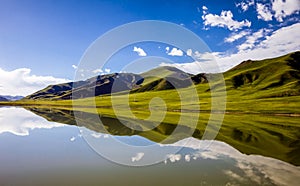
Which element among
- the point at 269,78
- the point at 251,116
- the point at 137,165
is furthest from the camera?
the point at 269,78

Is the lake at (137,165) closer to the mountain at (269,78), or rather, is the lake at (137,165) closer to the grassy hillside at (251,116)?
the grassy hillside at (251,116)

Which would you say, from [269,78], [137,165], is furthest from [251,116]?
[269,78]

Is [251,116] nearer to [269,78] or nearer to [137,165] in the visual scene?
[137,165]

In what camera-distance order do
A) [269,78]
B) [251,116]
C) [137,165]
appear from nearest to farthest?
[137,165]
[251,116]
[269,78]

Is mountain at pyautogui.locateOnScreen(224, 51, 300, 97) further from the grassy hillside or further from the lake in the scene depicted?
the lake

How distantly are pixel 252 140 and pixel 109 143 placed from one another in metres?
16.2

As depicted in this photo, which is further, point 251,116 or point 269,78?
point 269,78

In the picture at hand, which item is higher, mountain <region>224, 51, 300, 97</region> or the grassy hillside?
mountain <region>224, 51, 300, 97</region>

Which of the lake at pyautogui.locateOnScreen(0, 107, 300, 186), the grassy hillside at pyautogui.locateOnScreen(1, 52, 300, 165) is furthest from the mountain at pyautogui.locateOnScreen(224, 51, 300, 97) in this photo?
the lake at pyautogui.locateOnScreen(0, 107, 300, 186)

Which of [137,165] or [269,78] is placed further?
[269,78]

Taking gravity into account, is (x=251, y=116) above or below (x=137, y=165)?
above

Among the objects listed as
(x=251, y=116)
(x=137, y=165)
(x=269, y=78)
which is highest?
(x=269, y=78)

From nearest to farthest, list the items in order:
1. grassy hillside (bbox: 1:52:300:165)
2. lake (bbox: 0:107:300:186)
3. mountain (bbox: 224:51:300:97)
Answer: lake (bbox: 0:107:300:186)
grassy hillside (bbox: 1:52:300:165)
mountain (bbox: 224:51:300:97)

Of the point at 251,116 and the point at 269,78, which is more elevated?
the point at 269,78
